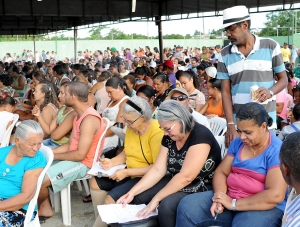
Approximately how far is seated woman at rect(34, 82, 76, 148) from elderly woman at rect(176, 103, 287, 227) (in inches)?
81.7

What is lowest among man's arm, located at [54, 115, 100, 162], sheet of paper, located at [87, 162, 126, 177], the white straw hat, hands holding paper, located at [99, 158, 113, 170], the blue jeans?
the blue jeans

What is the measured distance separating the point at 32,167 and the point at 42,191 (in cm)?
90

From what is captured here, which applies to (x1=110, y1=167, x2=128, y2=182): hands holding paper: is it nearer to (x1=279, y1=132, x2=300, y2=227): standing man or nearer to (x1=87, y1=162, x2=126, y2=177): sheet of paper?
(x1=87, y1=162, x2=126, y2=177): sheet of paper

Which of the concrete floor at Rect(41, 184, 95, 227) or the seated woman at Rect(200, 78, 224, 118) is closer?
the concrete floor at Rect(41, 184, 95, 227)

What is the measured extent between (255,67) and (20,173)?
1.93m

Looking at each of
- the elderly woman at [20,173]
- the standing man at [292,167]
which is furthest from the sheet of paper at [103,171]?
the standing man at [292,167]

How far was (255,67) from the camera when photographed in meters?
3.23

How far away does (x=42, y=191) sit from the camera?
394 centimetres

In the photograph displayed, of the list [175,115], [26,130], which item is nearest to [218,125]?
[175,115]

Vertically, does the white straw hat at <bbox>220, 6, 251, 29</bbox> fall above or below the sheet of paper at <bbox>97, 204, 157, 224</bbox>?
above

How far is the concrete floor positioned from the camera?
13.8ft

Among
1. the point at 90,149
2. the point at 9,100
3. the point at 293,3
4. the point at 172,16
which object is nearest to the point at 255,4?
the point at 293,3

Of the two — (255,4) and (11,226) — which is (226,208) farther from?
(255,4)

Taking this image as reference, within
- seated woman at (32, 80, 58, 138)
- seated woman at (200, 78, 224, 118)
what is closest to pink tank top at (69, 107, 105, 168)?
seated woman at (32, 80, 58, 138)
